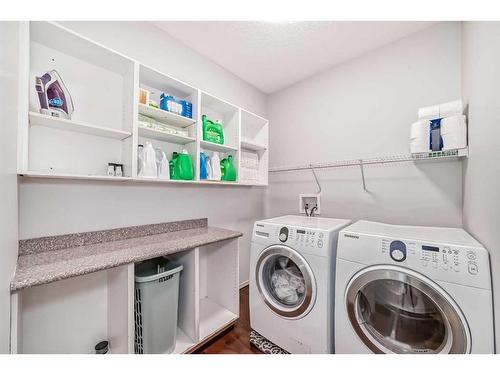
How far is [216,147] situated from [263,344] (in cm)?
165

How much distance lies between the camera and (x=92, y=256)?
3.34ft

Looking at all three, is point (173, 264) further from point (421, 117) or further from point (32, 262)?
point (421, 117)

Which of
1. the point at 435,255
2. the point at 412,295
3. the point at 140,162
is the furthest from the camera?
the point at 140,162

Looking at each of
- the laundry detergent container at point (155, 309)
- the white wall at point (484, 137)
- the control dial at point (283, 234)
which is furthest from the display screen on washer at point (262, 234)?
the white wall at point (484, 137)

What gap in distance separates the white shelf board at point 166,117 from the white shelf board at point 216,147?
7.9 inches

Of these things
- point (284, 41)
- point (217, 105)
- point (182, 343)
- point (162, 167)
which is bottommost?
point (182, 343)

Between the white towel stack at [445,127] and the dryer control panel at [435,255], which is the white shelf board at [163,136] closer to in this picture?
the dryer control panel at [435,255]

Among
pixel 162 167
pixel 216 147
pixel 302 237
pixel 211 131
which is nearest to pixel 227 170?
pixel 216 147

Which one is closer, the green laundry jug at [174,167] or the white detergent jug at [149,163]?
the white detergent jug at [149,163]

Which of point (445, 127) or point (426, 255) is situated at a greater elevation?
point (445, 127)

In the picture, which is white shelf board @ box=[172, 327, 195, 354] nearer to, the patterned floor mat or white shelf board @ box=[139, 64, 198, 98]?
the patterned floor mat

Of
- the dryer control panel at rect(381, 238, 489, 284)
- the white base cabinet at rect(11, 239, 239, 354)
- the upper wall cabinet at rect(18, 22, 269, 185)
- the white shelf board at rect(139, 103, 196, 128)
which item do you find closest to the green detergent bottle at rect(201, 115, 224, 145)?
the upper wall cabinet at rect(18, 22, 269, 185)

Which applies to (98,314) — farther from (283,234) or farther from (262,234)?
(283,234)

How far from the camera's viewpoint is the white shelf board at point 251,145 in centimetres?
198
